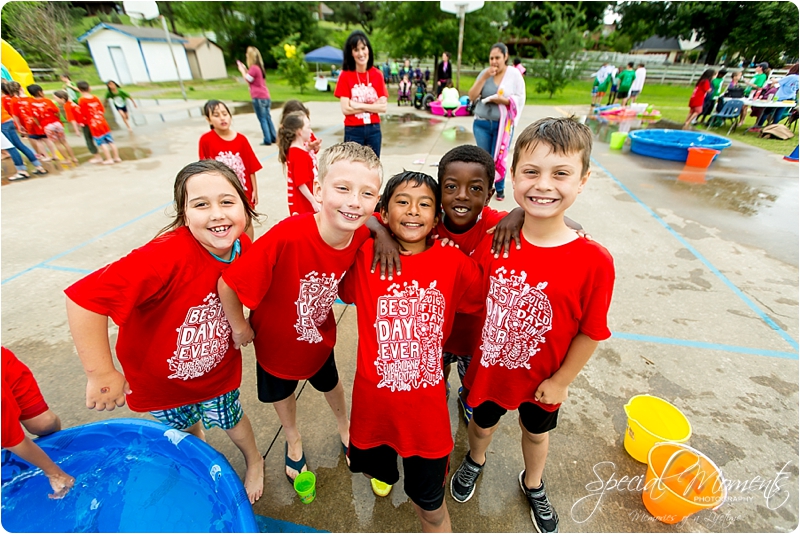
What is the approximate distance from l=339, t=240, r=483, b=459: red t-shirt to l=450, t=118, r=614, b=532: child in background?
23cm

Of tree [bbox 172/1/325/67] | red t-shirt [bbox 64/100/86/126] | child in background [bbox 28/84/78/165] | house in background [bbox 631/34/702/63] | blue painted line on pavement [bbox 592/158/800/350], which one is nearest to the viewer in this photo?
blue painted line on pavement [bbox 592/158/800/350]

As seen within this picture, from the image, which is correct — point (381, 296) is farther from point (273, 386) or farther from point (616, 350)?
point (616, 350)

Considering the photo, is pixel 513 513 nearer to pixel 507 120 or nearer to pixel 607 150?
pixel 507 120

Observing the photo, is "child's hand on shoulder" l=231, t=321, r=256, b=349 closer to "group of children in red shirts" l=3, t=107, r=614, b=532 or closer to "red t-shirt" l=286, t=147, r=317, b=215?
"group of children in red shirts" l=3, t=107, r=614, b=532

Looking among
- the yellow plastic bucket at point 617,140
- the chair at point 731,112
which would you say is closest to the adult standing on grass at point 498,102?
the yellow plastic bucket at point 617,140

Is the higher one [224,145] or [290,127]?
[290,127]

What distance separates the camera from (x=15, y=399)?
1.64 m

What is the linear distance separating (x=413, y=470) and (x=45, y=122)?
29.8 ft

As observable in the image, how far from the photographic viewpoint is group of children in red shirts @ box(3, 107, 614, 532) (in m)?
1.33

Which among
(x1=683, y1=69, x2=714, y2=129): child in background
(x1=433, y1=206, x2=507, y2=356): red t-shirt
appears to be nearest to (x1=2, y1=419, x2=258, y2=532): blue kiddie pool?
(x1=433, y1=206, x2=507, y2=356): red t-shirt

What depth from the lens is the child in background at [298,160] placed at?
3059 millimetres

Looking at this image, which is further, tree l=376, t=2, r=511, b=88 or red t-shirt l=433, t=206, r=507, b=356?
tree l=376, t=2, r=511, b=88

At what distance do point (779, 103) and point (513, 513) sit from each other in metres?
14.3

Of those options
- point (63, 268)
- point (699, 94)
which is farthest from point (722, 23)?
point (63, 268)
